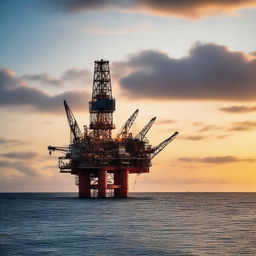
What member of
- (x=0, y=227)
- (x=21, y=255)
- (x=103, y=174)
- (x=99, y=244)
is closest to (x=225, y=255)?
(x=99, y=244)

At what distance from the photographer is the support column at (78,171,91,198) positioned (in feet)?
352

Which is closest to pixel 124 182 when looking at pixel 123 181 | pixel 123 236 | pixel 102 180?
pixel 123 181

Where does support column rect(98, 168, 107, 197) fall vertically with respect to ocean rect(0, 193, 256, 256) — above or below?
above

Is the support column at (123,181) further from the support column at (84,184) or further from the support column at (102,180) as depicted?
the support column at (84,184)

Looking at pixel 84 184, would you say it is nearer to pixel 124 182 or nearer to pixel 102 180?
pixel 102 180

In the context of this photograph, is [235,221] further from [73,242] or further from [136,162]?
[136,162]

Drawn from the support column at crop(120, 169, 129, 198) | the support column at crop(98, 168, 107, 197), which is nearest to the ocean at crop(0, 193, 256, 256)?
the support column at crop(98, 168, 107, 197)

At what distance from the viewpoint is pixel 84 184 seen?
108812 mm

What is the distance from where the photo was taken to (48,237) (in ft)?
170

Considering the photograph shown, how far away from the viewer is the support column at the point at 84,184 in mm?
107188

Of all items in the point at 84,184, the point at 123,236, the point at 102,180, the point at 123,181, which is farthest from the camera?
the point at 84,184

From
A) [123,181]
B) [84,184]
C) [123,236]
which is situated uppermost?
[123,181]

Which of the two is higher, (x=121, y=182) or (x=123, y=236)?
(x=121, y=182)

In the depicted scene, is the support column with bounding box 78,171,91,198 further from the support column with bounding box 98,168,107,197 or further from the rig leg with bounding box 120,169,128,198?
the rig leg with bounding box 120,169,128,198
